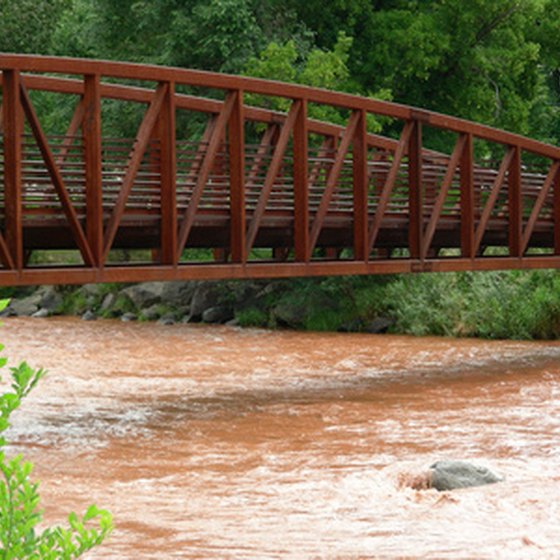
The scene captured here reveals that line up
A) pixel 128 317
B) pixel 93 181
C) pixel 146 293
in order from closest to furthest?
pixel 93 181
pixel 128 317
pixel 146 293

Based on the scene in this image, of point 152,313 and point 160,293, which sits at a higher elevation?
point 160,293

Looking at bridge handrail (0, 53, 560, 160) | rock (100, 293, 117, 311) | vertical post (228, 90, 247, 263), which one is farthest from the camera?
rock (100, 293, 117, 311)

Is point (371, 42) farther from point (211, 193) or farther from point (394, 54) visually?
point (211, 193)

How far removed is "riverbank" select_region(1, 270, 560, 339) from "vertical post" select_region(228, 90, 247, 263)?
13124mm

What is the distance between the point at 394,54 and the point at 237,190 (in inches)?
796

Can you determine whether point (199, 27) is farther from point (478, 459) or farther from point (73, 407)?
Answer: point (478, 459)

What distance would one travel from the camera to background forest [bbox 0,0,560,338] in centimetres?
3100

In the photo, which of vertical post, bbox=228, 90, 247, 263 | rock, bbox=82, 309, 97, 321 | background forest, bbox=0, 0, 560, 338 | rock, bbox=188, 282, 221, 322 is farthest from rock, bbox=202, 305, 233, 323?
vertical post, bbox=228, 90, 247, 263

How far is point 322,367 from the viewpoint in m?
24.5

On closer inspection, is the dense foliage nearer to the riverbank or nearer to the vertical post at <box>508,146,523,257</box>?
the riverbank

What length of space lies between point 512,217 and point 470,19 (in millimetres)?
13460

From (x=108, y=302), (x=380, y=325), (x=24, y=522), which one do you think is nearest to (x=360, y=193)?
(x=380, y=325)

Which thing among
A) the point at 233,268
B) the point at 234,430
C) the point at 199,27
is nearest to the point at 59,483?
the point at 234,430

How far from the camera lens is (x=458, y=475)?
38.8 ft
